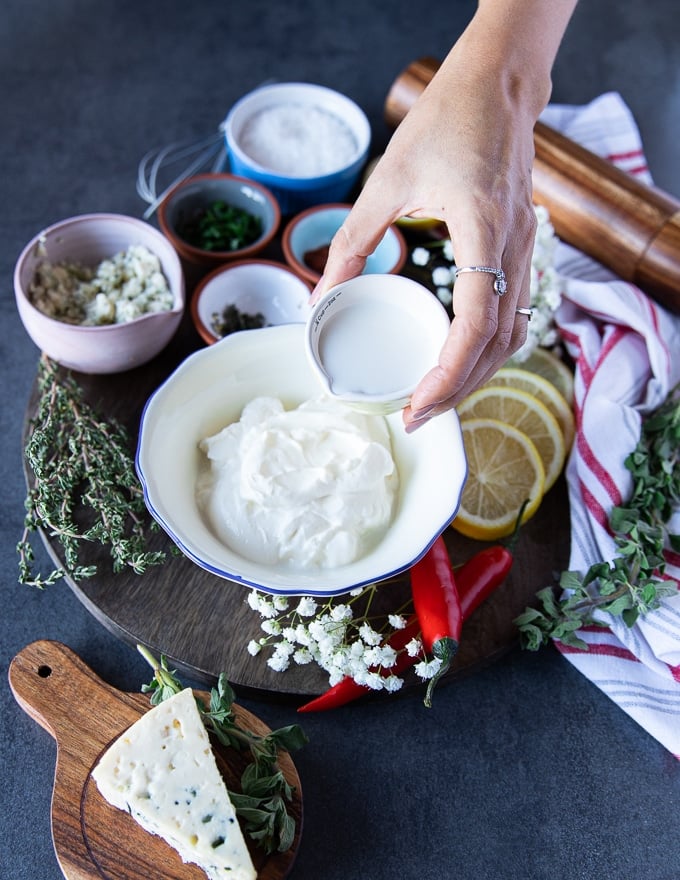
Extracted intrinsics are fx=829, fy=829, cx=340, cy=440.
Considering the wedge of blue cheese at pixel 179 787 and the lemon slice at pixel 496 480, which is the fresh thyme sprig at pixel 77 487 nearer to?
the wedge of blue cheese at pixel 179 787

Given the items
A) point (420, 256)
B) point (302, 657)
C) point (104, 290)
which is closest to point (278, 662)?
point (302, 657)

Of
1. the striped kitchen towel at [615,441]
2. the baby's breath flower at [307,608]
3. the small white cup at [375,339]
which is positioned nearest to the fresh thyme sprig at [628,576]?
the striped kitchen towel at [615,441]

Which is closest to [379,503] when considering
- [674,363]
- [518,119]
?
[518,119]

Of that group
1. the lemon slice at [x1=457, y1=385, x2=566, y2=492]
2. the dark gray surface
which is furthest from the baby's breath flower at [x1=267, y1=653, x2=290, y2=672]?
the lemon slice at [x1=457, y1=385, x2=566, y2=492]

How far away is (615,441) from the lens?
1.71 metres

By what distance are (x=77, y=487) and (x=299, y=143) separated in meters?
1.08

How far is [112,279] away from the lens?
176cm

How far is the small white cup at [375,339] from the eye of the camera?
1.35 m

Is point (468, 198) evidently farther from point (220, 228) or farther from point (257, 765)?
point (257, 765)

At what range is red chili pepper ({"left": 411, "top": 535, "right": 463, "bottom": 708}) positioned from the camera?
4.54 ft

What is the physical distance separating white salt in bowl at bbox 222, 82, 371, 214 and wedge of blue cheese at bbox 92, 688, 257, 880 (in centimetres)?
126

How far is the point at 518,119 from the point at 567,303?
0.58 meters

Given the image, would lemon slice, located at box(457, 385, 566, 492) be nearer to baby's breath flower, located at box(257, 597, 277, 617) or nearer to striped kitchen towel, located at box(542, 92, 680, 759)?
striped kitchen towel, located at box(542, 92, 680, 759)

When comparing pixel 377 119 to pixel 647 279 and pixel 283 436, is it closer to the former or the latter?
pixel 647 279
